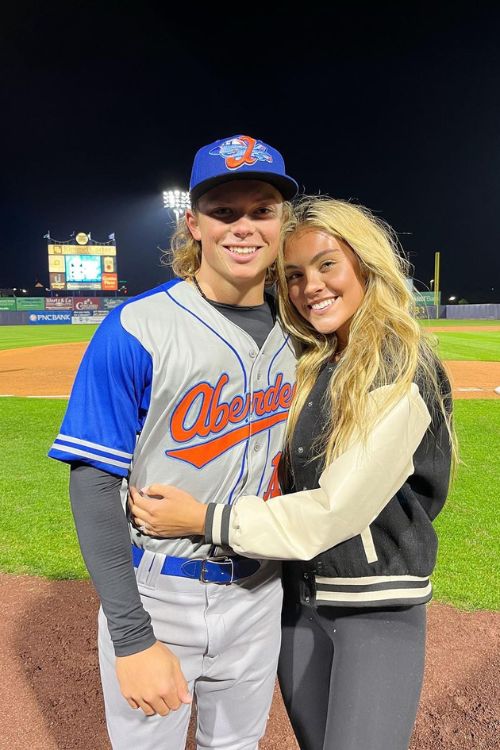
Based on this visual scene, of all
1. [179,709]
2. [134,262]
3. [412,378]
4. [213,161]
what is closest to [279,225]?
[213,161]

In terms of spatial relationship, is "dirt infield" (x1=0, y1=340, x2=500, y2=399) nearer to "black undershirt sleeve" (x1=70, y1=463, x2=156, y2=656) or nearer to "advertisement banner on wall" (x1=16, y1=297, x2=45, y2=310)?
"black undershirt sleeve" (x1=70, y1=463, x2=156, y2=656)

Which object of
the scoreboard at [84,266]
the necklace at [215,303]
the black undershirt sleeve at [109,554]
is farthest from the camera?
the scoreboard at [84,266]

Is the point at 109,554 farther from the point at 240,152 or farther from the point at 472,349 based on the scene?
the point at 472,349

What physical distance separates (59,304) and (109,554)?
47853 mm

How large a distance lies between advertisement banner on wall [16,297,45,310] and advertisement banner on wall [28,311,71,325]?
121 centimetres

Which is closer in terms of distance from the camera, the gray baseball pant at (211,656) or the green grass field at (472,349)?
the gray baseball pant at (211,656)

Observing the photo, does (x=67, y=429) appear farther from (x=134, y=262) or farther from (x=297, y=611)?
(x=134, y=262)

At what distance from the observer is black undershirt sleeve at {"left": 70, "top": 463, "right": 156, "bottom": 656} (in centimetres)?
132

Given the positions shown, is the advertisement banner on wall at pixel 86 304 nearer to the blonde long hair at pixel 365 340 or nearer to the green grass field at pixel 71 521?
the green grass field at pixel 71 521

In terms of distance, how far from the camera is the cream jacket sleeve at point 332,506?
1.39 metres

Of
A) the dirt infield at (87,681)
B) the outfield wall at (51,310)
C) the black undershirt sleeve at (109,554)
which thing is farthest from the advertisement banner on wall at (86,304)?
the black undershirt sleeve at (109,554)

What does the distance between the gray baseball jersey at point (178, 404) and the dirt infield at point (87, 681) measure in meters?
1.44

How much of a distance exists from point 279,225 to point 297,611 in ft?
4.38

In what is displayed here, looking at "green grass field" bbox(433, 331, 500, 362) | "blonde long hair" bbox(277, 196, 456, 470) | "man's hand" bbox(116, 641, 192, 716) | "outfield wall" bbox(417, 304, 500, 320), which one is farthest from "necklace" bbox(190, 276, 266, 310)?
"outfield wall" bbox(417, 304, 500, 320)
